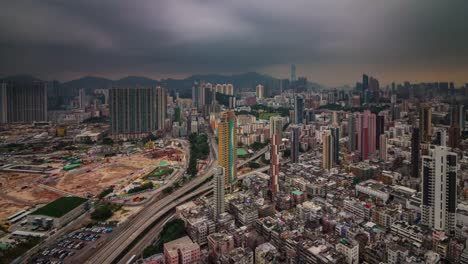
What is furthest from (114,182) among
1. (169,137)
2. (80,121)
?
(80,121)

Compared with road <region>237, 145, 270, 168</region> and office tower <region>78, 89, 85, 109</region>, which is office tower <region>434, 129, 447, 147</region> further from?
office tower <region>78, 89, 85, 109</region>

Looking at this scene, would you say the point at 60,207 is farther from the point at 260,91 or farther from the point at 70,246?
the point at 260,91

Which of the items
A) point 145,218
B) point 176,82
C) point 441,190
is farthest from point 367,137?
→ point 176,82

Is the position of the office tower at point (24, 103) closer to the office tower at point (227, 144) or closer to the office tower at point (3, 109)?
the office tower at point (3, 109)

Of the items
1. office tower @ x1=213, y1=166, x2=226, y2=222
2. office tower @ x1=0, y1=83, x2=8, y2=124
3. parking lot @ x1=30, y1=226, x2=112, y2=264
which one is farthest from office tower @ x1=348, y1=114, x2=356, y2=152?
office tower @ x1=0, y1=83, x2=8, y2=124

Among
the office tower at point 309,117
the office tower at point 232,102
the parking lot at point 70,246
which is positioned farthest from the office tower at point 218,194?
the office tower at point 232,102
